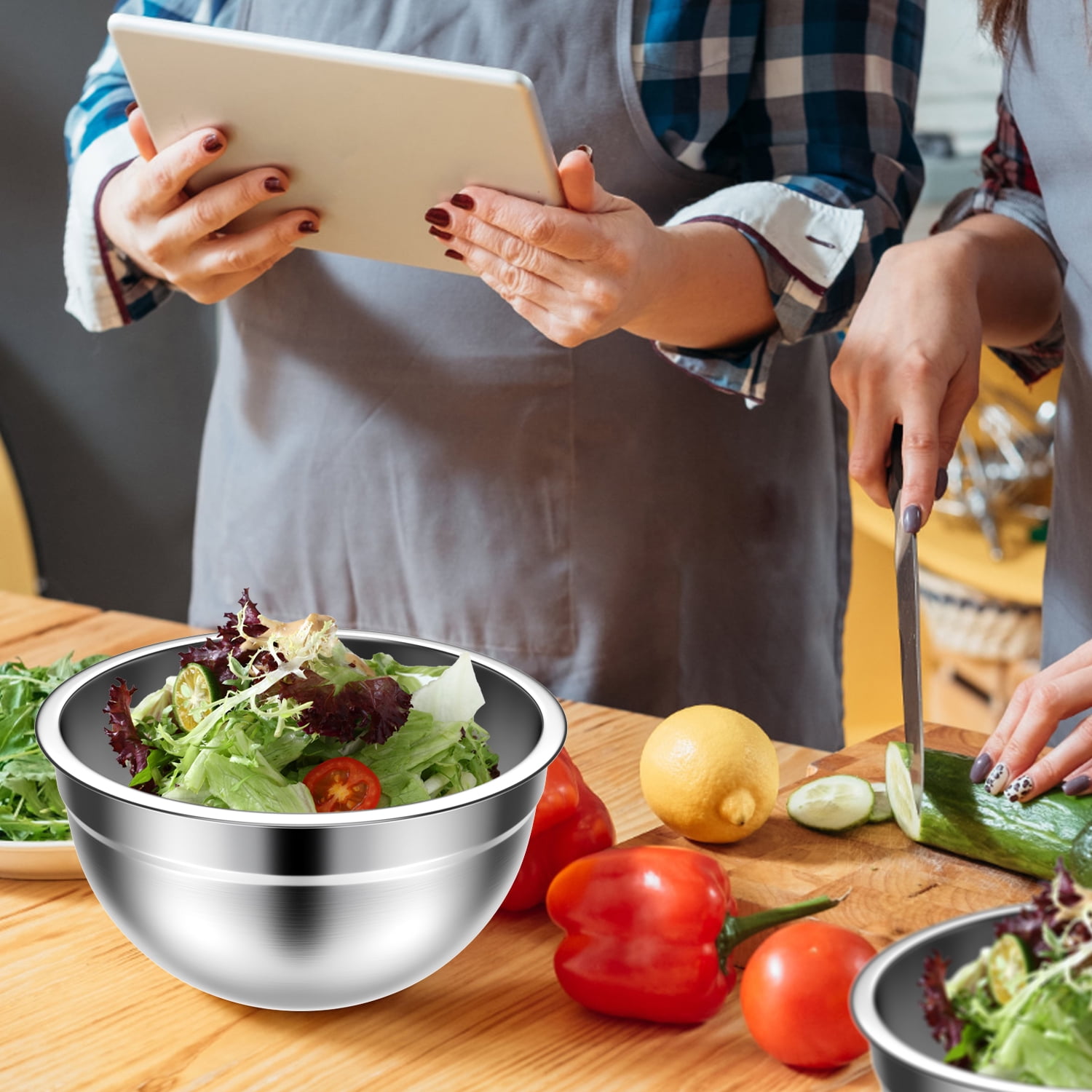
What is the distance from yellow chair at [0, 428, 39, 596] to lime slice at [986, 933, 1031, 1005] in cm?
241

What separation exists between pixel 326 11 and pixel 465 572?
631 millimetres

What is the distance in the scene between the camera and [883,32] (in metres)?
1.32

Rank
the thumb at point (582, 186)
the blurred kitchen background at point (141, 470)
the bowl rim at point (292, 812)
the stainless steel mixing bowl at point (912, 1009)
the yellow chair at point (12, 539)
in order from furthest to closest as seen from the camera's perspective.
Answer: the blurred kitchen background at point (141, 470), the yellow chair at point (12, 539), the thumb at point (582, 186), the bowl rim at point (292, 812), the stainless steel mixing bowl at point (912, 1009)

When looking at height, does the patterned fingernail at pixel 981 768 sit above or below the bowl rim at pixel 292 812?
below

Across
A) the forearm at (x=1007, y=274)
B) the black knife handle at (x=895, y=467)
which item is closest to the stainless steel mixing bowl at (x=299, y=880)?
the black knife handle at (x=895, y=467)

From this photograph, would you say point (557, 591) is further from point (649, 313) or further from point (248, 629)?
point (248, 629)

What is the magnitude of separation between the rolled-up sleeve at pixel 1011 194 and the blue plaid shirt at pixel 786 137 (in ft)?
0.32

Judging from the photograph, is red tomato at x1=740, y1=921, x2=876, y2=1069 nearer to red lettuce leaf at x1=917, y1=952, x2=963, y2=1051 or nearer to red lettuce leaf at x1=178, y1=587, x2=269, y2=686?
red lettuce leaf at x1=917, y1=952, x2=963, y2=1051

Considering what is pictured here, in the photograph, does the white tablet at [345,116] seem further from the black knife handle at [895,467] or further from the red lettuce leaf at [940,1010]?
the red lettuce leaf at [940,1010]

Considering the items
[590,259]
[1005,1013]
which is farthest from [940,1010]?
[590,259]

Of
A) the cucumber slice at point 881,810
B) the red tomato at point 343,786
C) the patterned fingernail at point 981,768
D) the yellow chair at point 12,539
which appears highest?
the red tomato at point 343,786

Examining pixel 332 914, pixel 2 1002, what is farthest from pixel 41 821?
pixel 332 914

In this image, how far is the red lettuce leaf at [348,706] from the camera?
0.69 metres

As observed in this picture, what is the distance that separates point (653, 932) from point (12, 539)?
2221 mm
